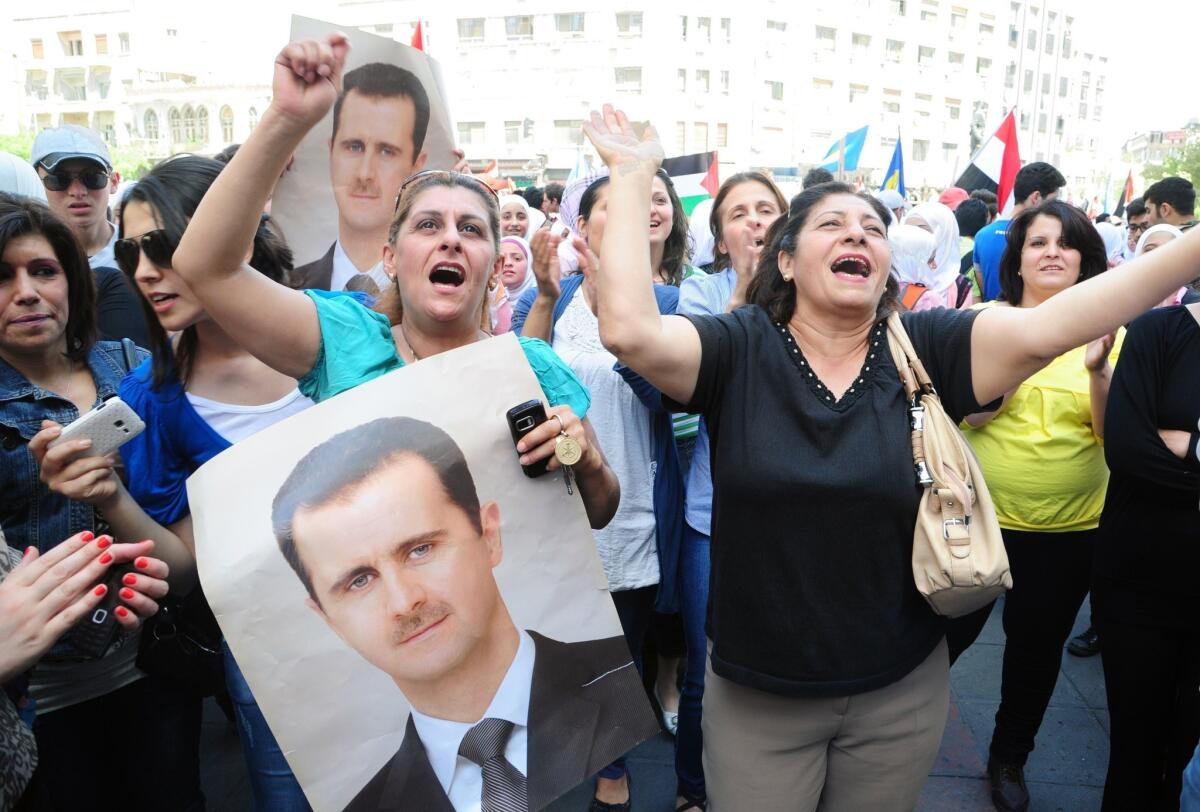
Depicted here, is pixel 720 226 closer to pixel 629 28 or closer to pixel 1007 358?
pixel 1007 358

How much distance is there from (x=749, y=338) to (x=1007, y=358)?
574 millimetres

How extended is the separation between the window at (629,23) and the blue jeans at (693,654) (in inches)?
2031

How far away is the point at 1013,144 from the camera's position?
7.97 metres

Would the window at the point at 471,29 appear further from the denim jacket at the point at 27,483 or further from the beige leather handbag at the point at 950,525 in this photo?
the beige leather handbag at the point at 950,525

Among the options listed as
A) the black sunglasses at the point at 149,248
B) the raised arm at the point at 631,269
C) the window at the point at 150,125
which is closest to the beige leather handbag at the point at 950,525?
the raised arm at the point at 631,269

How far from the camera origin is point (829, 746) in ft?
6.61

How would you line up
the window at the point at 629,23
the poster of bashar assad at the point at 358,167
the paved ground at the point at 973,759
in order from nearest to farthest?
the poster of bashar assad at the point at 358,167, the paved ground at the point at 973,759, the window at the point at 629,23

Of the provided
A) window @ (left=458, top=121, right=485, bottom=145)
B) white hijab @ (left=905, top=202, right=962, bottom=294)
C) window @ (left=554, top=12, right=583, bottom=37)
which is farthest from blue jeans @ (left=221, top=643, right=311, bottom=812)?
window @ (left=554, top=12, right=583, bottom=37)

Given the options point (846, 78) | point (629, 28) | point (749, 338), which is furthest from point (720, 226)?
point (846, 78)

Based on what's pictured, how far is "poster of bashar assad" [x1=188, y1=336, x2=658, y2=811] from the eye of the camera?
1.44m

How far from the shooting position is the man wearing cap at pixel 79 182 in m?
3.89

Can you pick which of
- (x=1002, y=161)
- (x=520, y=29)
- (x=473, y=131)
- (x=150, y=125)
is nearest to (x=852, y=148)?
(x=1002, y=161)

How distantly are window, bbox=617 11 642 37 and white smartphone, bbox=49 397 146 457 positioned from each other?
172ft

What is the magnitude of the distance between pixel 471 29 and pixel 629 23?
9.84 m
